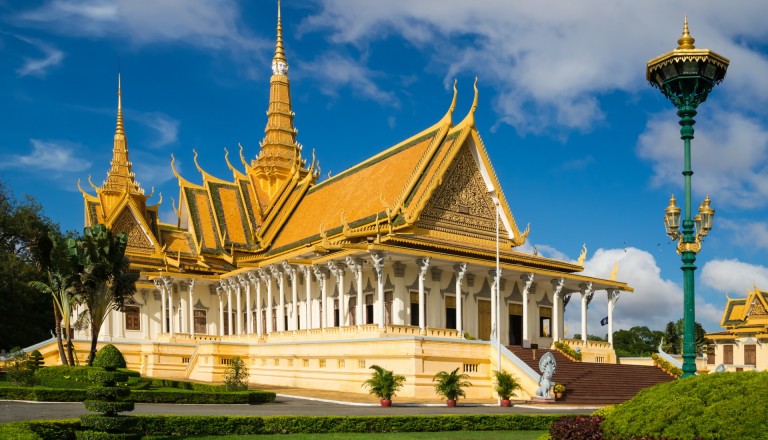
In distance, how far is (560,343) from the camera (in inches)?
→ 1283

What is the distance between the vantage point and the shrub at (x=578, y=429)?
1015 cm

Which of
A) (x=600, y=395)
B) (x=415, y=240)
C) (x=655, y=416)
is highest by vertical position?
(x=415, y=240)

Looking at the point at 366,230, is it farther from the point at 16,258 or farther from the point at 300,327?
the point at 16,258

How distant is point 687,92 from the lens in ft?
52.8

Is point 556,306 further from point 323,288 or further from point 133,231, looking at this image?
point 133,231

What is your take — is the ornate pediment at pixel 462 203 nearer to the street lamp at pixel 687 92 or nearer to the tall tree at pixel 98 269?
the tall tree at pixel 98 269

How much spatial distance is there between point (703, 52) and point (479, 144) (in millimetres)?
20764

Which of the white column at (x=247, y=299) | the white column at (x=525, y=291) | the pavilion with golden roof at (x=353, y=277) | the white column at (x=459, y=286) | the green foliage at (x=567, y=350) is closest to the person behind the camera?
the pavilion with golden roof at (x=353, y=277)

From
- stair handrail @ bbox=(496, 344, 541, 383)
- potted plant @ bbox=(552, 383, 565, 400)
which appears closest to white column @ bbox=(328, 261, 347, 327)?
stair handrail @ bbox=(496, 344, 541, 383)

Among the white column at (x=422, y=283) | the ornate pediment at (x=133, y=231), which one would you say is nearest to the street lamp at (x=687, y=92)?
the white column at (x=422, y=283)

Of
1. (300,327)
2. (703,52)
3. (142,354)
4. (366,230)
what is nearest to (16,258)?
(142,354)

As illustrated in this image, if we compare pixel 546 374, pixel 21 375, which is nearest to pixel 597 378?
pixel 546 374

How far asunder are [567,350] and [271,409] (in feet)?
49.7

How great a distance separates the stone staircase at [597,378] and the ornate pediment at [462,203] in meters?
6.47
